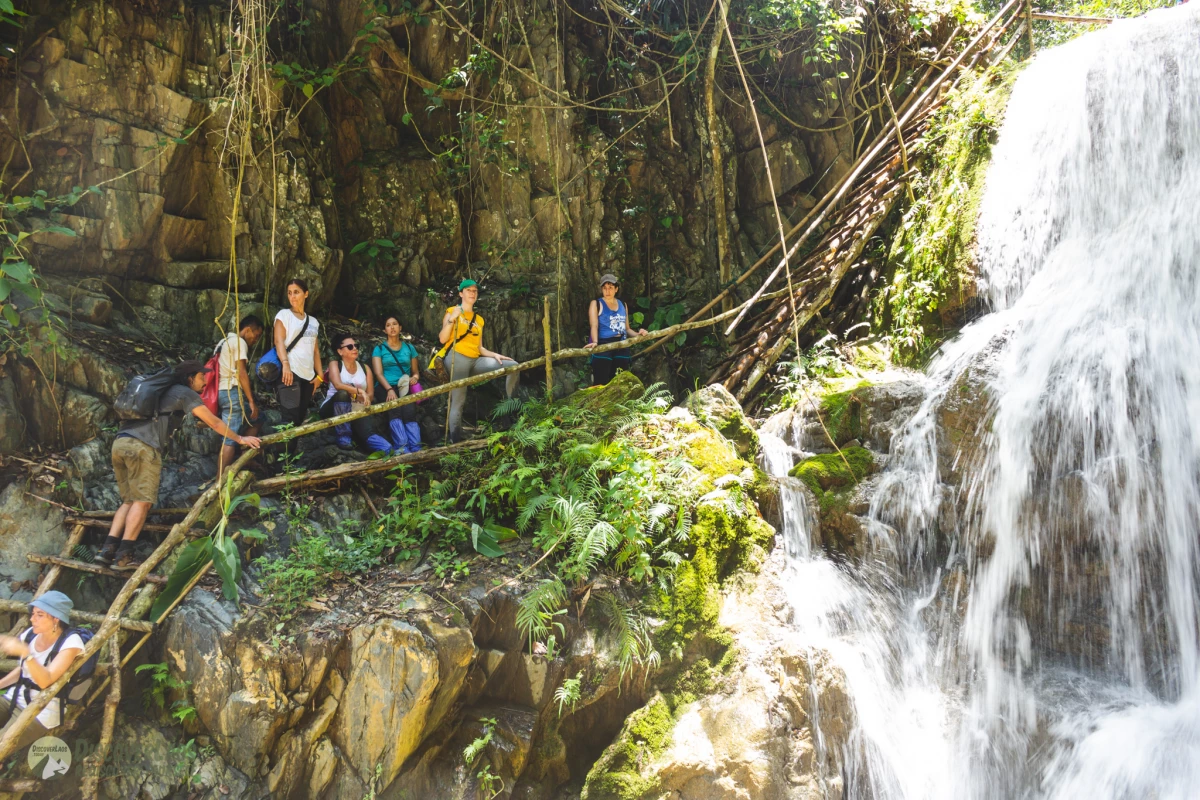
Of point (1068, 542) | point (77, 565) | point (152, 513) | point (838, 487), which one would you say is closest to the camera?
point (1068, 542)

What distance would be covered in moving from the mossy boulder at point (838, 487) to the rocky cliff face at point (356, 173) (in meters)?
3.32

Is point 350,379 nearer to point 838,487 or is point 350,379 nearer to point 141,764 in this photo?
point 141,764

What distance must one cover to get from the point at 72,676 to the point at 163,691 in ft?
1.71

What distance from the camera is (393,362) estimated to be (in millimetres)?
7262

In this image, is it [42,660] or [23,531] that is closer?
[42,660]

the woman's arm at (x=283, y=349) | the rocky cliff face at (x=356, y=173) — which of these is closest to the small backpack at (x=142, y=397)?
the woman's arm at (x=283, y=349)

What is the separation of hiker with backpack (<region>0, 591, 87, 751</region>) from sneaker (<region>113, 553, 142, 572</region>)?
0.54 meters

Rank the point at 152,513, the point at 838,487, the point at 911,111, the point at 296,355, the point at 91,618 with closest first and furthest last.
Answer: the point at 91,618 < the point at 152,513 < the point at 838,487 < the point at 296,355 < the point at 911,111

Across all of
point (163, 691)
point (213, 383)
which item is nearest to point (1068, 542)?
point (163, 691)

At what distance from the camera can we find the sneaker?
5.31 meters

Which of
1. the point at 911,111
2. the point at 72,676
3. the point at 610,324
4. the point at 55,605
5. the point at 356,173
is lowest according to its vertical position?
the point at 72,676

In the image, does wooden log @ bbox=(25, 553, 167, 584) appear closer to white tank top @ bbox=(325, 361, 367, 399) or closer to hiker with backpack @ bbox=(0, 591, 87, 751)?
hiker with backpack @ bbox=(0, 591, 87, 751)

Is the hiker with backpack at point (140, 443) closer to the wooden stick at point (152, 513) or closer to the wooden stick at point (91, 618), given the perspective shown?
the wooden stick at point (152, 513)

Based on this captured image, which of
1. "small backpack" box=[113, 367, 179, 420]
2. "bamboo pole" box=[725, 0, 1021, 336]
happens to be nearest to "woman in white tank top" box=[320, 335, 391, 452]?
"small backpack" box=[113, 367, 179, 420]
